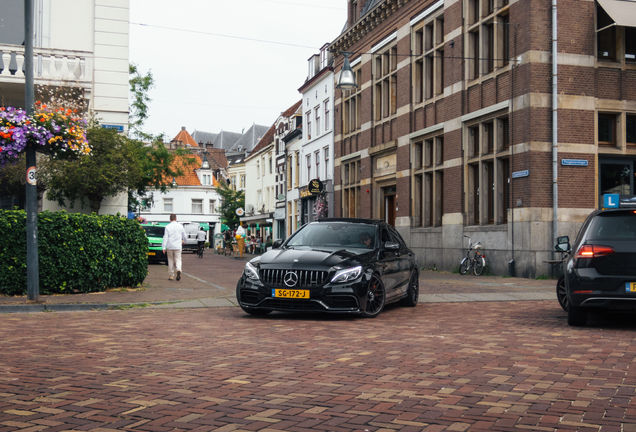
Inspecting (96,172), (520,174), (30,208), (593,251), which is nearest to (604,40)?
(520,174)

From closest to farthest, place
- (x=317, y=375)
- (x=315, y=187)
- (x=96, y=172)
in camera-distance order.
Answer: (x=317, y=375) < (x=96, y=172) < (x=315, y=187)

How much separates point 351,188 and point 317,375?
3060cm

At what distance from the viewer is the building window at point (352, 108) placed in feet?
116

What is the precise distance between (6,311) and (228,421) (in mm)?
8287

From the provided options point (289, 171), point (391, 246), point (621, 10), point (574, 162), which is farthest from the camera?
point (289, 171)

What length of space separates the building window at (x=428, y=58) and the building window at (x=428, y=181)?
6.31 ft

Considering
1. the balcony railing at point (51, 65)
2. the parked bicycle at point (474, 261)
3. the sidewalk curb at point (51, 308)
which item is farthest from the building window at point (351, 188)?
the sidewalk curb at point (51, 308)

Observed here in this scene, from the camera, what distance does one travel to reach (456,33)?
81.0 ft

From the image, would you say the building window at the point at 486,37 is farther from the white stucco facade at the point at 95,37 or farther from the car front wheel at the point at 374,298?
the car front wheel at the point at 374,298

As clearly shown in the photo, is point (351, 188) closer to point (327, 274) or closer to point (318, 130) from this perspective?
point (318, 130)

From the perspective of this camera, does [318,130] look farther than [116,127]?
Yes

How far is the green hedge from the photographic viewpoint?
500 inches

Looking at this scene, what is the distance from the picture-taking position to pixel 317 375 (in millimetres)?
5926

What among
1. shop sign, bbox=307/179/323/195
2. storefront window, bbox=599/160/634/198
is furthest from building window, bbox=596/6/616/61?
shop sign, bbox=307/179/323/195
